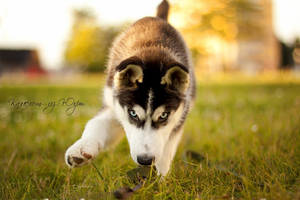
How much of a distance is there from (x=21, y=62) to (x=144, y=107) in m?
39.7

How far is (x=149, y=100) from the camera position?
235 centimetres

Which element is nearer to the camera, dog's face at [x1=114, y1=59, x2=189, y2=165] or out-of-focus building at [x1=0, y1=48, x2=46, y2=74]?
dog's face at [x1=114, y1=59, x2=189, y2=165]

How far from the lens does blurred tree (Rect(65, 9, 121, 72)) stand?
132 feet

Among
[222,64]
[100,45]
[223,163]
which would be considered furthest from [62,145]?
[100,45]

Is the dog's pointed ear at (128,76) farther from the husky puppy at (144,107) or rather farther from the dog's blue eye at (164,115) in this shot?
the dog's blue eye at (164,115)

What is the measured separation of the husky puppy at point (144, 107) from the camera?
2.23m

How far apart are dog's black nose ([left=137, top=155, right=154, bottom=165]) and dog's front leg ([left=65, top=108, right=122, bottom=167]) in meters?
0.44

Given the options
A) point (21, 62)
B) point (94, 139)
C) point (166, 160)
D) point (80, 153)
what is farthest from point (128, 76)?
point (21, 62)

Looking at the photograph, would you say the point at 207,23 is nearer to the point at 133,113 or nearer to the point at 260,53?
the point at 133,113

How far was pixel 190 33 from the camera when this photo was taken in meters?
18.8

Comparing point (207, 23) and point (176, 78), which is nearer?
point (176, 78)

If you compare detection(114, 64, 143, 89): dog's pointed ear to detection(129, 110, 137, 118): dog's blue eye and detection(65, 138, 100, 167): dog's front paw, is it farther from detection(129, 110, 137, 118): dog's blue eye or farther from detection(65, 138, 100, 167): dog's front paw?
detection(65, 138, 100, 167): dog's front paw

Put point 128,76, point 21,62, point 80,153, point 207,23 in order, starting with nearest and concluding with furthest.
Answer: point 80,153 → point 128,76 → point 207,23 → point 21,62

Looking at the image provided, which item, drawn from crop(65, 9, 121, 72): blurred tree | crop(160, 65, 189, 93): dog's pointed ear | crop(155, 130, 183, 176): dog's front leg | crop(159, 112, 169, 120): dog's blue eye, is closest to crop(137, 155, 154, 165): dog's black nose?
crop(159, 112, 169, 120): dog's blue eye
